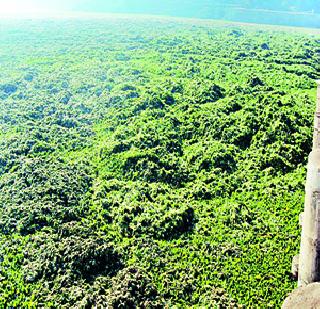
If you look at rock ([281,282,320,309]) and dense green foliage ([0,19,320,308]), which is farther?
dense green foliage ([0,19,320,308])

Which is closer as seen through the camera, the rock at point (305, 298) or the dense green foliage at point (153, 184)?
the rock at point (305, 298)

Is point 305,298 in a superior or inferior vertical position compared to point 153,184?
superior

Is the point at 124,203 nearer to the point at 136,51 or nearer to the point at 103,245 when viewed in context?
the point at 103,245

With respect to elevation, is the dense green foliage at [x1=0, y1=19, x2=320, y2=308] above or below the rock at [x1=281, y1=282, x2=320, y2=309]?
below

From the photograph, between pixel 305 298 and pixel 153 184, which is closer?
pixel 305 298
